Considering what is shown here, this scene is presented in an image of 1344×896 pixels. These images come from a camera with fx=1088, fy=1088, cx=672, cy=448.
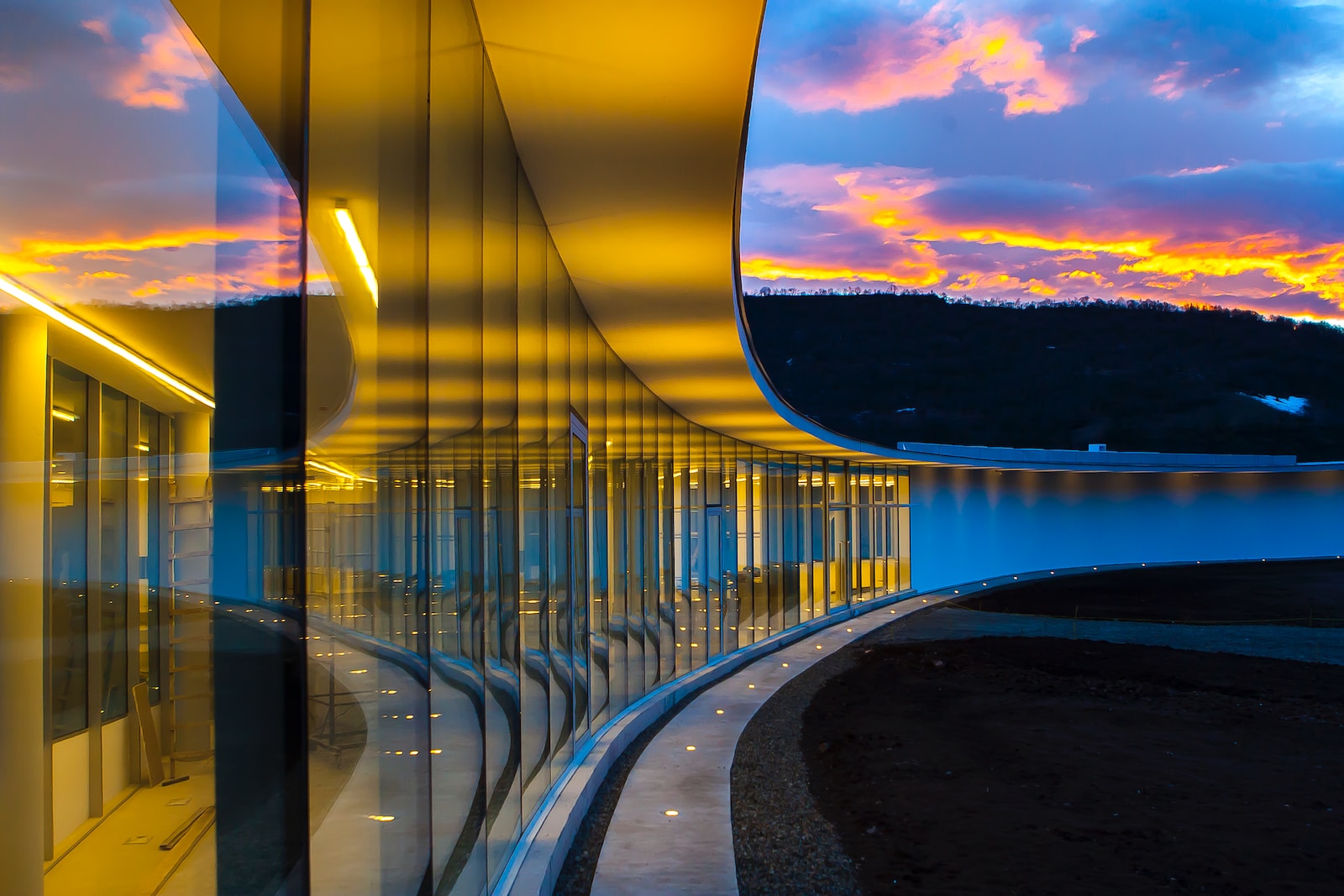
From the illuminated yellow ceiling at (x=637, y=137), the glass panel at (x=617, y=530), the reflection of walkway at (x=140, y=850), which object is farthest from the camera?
the glass panel at (x=617, y=530)

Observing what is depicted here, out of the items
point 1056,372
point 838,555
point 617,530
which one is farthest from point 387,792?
point 1056,372

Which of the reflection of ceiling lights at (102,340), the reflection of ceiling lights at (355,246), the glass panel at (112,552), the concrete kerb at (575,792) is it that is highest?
the reflection of ceiling lights at (355,246)

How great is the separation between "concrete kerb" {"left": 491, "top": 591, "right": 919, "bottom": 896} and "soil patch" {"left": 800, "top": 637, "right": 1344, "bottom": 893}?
1.84 meters

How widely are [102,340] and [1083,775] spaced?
11.0 m

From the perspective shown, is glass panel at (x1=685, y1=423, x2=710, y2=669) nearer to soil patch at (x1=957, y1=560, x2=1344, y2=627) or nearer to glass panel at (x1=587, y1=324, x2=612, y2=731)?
glass panel at (x1=587, y1=324, x2=612, y2=731)

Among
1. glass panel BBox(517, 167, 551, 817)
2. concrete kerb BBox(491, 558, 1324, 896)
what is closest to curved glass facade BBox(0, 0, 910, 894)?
concrete kerb BBox(491, 558, 1324, 896)

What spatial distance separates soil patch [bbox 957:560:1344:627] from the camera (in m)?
27.0

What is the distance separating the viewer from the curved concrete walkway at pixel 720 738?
7418 millimetres

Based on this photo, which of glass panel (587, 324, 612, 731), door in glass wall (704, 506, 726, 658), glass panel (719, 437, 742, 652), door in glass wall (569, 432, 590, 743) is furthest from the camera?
glass panel (719, 437, 742, 652)

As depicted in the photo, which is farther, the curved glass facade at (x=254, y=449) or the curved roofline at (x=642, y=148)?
the curved roofline at (x=642, y=148)

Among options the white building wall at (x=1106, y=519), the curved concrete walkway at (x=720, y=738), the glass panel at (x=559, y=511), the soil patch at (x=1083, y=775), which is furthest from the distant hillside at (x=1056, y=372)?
the glass panel at (x=559, y=511)

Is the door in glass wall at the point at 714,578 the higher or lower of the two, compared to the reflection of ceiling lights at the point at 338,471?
lower

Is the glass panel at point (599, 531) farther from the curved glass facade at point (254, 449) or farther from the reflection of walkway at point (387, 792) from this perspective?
the reflection of walkway at point (387, 792)

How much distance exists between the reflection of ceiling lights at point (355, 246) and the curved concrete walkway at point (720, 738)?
4873 millimetres
